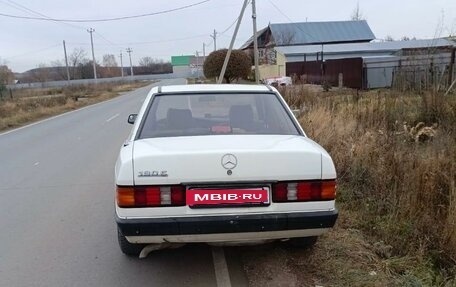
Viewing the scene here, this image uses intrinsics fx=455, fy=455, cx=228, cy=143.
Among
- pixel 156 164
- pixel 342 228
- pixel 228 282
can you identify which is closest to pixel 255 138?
pixel 156 164

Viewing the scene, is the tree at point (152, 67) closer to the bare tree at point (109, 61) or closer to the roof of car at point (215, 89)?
the bare tree at point (109, 61)

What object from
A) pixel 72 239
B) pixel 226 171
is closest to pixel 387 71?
pixel 72 239

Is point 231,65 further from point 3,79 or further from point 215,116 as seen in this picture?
point 3,79

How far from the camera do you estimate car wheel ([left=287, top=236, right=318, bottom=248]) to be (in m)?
4.03

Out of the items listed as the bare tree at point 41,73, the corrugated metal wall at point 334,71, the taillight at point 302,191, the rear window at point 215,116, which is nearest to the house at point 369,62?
the corrugated metal wall at point 334,71

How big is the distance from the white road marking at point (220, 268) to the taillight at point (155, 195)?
838 mm

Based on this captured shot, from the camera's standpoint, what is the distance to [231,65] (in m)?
33.7

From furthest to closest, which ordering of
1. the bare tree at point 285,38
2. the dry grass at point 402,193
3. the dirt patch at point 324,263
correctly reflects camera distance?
1. the bare tree at point 285,38
2. the dry grass at point 402,193
3. the dirt patch at point 324,263

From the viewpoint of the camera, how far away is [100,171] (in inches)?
318

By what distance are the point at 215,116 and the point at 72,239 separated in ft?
6.59

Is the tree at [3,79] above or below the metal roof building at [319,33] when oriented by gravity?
below

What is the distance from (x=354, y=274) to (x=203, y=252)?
1419 millimetres

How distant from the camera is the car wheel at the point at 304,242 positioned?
403 cm

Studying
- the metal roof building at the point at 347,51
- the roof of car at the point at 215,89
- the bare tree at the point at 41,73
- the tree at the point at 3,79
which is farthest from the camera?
the bare tree at the point at 41,73
